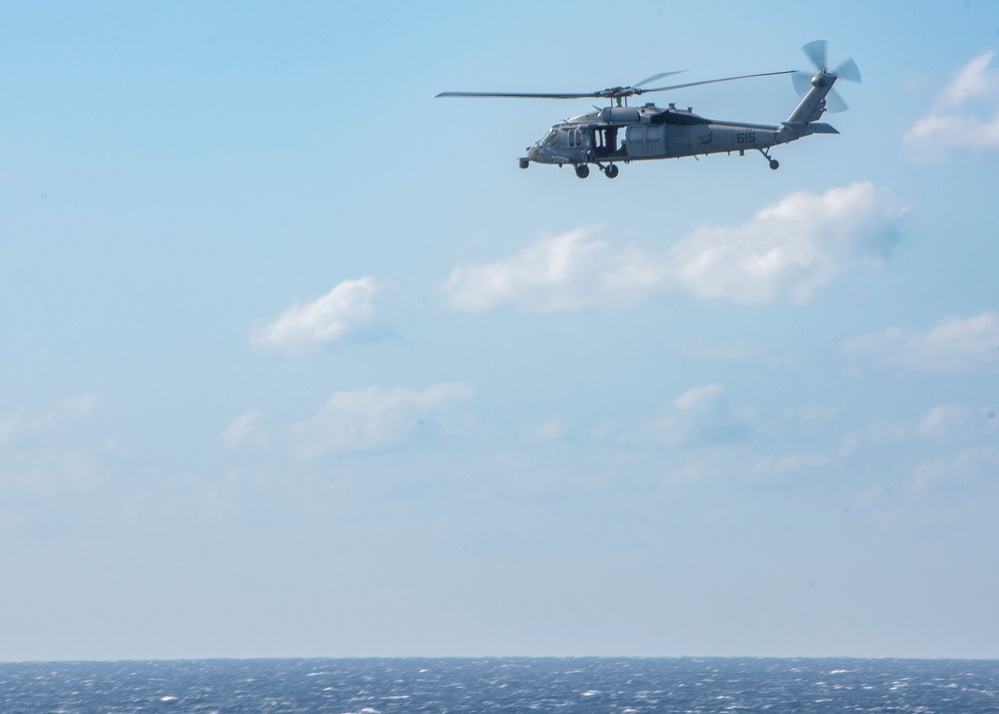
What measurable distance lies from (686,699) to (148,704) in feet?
231

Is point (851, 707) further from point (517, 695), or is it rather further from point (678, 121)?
point (678, 121)

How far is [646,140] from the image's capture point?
195ft

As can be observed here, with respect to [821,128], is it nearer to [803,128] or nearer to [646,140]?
[803,128]

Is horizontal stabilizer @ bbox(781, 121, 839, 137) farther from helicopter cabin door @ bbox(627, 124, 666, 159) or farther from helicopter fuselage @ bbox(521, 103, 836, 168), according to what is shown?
helicopter cabin door @ bbox(627, 124, 666, 159)

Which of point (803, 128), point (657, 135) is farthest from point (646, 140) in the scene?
point (803, 128)

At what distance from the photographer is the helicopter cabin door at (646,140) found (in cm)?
5928

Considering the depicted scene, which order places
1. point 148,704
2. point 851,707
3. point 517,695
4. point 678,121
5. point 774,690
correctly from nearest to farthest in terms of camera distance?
point 678,121, point 851,707, point 148,704, point 517,695, point 774,690

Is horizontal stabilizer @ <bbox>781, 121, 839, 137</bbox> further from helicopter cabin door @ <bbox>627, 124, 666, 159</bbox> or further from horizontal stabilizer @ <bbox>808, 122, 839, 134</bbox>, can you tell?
helicopter cabin door @ <bbox>627, 124, 666, 159</bbox>

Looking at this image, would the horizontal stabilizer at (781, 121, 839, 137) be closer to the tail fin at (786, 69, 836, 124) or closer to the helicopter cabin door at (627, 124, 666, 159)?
the tail fin at (786, 69, 836, 124)

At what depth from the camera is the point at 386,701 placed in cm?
16462

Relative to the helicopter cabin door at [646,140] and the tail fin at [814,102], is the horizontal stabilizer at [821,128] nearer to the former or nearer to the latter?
the tail fin at [814,102]

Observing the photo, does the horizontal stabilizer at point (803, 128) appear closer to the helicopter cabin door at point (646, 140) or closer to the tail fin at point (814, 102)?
the tail fin at point (814, 102)

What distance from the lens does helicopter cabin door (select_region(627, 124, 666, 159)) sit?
194 feet

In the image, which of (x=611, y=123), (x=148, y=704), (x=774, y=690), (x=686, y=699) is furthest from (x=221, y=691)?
(x=611, y=123)
